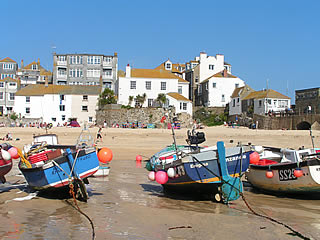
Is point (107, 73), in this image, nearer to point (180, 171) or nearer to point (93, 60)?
point (93, 60)

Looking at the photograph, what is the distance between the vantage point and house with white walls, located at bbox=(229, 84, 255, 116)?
50.1m

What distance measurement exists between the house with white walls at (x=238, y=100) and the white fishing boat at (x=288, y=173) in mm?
35960

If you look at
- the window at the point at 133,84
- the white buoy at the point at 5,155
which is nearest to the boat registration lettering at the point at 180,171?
the white buoy at the point at 5,155

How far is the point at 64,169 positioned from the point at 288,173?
22.7 feet

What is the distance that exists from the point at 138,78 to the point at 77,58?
14144mm

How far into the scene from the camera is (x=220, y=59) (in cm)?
5950

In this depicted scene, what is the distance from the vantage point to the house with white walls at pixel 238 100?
164 ft

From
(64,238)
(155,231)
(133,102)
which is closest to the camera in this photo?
(64,238)

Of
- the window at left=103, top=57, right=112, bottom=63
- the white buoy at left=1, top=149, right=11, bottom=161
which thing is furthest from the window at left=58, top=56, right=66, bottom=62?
the white buoy at left=1, top=149, right=11, bottom=161

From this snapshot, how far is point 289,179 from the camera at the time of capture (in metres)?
12.1

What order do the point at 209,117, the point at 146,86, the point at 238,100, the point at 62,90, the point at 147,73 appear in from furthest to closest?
the point at 62,90 < the point at 209,117 < the point at 147,73 < the point at 238,100 < the point at 146,86

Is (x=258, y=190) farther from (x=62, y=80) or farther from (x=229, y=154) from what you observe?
(x=62, y=80)

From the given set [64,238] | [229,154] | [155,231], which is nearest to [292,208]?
[229,154]

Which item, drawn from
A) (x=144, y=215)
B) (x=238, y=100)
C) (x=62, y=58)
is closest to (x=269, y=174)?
(x=144, y=215)
